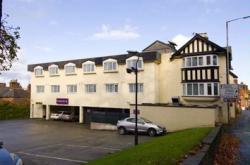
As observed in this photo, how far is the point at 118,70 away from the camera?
42.0m

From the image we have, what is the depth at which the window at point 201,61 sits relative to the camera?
34312 millimetres

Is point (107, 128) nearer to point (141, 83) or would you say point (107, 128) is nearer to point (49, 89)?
point (141, 83)

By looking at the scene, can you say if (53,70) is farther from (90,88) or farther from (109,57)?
(109,57)

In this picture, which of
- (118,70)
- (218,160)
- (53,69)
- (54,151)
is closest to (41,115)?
(53,69)

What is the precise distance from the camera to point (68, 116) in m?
47.8

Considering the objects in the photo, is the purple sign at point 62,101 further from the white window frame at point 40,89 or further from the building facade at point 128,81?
the white window frame at point 40,89

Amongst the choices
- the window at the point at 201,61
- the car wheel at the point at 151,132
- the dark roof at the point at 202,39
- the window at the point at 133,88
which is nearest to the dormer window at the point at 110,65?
the window at the point at 133,88

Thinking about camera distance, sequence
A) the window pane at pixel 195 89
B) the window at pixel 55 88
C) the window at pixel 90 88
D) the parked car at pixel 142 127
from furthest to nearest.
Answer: the window at pixel 55 88, the window at pixel 90 88, the window pane at pixel 195 89, the parked car at pixel 142 127

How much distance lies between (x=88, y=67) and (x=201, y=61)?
17.5 meters

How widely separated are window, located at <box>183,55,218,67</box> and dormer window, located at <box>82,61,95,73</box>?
571 inches

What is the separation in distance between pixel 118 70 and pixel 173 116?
1296 centimetres

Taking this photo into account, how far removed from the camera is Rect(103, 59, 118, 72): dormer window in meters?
42.1

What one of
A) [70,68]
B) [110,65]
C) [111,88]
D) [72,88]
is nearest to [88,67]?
[70,68]

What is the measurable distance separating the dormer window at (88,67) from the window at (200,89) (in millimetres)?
14655
